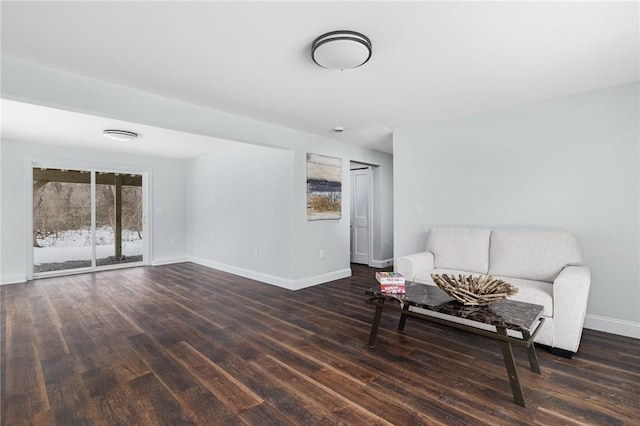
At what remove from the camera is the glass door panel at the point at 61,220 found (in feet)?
17.1

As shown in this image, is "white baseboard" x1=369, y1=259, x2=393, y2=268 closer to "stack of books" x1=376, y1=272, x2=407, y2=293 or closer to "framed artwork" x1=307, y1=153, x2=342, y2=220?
"framed artwork" x1=307, y1=153, x2=342, y2=220

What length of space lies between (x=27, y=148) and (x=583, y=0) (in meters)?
7.11

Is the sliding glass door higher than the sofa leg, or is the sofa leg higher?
the sliding glass door

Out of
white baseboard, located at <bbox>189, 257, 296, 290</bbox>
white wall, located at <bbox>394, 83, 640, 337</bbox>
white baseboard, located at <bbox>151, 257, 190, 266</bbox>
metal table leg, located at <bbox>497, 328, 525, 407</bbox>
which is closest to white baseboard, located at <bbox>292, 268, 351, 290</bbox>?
white baseboard, located at <bbox>189, 257, 296, 290</bbox>

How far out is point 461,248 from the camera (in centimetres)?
336

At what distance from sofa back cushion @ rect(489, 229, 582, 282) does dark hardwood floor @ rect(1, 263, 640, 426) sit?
657mm

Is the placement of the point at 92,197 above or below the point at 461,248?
above

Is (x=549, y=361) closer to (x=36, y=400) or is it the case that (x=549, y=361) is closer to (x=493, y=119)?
(x=493, y=119)

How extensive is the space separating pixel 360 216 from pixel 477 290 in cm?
423

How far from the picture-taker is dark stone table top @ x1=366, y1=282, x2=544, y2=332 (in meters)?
1.82

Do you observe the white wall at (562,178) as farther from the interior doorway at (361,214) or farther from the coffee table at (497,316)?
the interior doorway at (361,214)

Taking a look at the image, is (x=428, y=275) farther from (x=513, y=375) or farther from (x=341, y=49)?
(x=341, y=49)

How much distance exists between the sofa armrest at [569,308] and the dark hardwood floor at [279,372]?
147mm

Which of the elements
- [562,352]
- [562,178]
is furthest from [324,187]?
[562,352]
